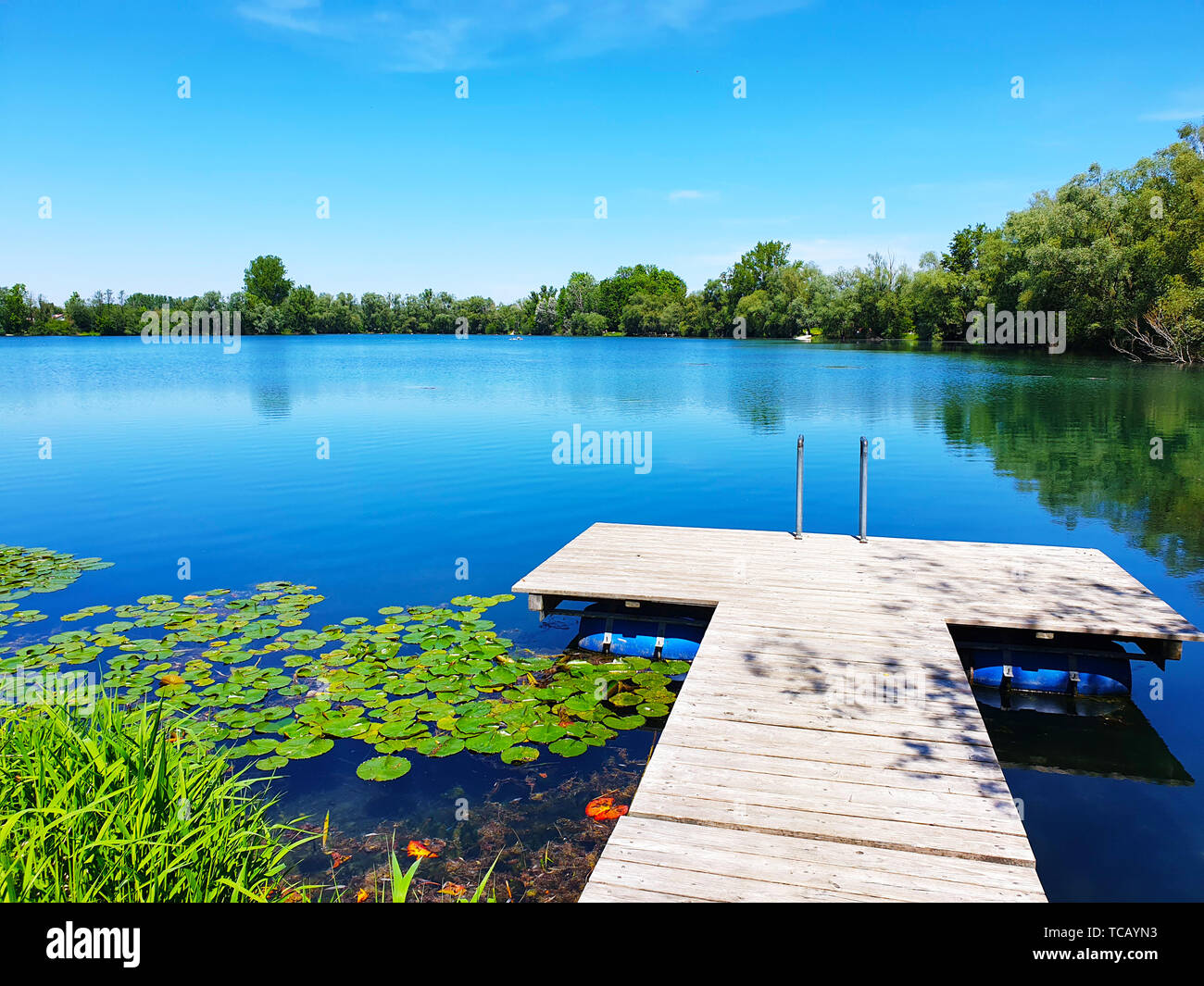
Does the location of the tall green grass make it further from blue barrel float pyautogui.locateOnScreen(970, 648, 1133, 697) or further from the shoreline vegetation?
the shoreline vegetation

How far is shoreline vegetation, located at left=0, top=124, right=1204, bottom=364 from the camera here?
48.1 m

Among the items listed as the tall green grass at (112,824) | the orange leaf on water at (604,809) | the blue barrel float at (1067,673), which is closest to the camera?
the tall green grass at (112,824)

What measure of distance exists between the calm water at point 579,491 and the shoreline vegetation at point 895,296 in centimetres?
1491

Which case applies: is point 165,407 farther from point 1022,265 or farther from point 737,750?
point 1022,265

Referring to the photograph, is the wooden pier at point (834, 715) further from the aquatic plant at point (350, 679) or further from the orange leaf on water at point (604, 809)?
the aquatic plant at point (350, 679)

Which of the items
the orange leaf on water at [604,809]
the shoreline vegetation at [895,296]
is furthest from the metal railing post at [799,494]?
the shoreline vegetation at [895,296]

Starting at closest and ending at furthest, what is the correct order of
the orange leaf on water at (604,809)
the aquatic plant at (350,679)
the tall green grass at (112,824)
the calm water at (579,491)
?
the tall green grass at (112,824)
the orange leaf on water at (604,809)
the calm water at (579,491)
the aquatic plant at (350,679)

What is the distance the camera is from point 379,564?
11.9 m

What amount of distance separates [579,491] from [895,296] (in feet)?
273

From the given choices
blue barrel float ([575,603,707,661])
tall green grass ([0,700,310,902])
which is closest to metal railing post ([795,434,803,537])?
blue barrel float ([575,603,707,661])

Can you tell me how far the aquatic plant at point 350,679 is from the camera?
6770mm

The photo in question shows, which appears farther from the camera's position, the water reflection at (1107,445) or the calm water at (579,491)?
the water reflection at (1107,445)
